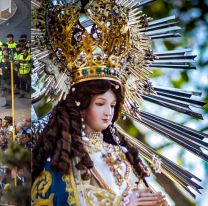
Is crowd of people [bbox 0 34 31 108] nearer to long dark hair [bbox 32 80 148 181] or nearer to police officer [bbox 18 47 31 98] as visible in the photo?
police officer [bbox 18 47 31 98]

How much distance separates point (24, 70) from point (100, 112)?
0.57m

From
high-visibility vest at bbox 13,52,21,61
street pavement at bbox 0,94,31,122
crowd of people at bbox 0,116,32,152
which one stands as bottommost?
crowd of people at bbox 0,116,32,152

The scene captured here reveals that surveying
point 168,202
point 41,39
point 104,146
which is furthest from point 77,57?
point 168,202

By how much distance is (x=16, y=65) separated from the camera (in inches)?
188

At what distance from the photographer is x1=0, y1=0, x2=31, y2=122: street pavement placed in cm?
467

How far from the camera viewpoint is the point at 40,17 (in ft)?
15.2

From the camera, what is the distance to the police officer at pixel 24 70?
469 centimetres

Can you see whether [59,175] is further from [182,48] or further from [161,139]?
[182,48]

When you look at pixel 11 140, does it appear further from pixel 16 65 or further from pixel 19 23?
pixel 19 23

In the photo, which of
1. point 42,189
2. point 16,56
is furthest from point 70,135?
point 16,56

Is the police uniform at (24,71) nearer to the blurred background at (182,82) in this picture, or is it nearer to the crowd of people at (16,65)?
the crowd of people at (16,65)

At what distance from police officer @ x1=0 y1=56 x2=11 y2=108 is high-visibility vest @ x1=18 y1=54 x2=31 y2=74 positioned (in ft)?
0.31

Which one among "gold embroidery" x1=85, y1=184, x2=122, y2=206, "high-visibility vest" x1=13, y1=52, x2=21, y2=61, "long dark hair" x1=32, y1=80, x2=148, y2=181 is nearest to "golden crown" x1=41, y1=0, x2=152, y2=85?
"long dark hair" x1=32, y1=80, x2=148, y2=181

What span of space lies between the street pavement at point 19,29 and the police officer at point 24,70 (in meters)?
0.07
